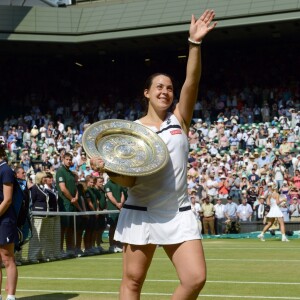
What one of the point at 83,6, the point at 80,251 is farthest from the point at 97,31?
A: the point at 80,251

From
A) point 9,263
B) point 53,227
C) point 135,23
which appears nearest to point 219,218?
point 53,227

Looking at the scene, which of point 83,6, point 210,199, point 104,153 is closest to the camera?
point 104,153

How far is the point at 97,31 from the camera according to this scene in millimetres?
41844

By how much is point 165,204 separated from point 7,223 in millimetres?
3320

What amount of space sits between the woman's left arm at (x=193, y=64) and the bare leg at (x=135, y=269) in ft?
3.41

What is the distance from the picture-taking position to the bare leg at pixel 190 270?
6352mm

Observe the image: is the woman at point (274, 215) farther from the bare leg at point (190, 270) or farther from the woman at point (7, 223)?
the bare leg at point (190, 270)

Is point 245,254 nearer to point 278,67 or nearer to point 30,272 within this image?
point 30,272

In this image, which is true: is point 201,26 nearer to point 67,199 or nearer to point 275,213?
point 67,199

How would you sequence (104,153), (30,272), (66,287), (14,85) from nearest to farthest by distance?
(104,153) → (66,287) → (30,272) → (14,85)

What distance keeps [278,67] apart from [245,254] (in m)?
25.0

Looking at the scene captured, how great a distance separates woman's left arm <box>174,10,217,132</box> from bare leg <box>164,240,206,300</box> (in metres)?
1.00

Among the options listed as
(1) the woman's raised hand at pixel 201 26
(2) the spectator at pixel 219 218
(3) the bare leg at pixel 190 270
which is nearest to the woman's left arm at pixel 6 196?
(3) the bare leg at pixel 190 270

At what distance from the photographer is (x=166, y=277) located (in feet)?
42.8
